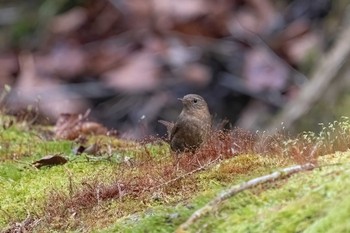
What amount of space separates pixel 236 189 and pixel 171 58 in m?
5.38

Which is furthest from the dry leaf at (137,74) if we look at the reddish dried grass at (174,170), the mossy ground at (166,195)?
the reddish dried grass at (174,170)

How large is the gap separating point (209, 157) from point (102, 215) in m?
0.61

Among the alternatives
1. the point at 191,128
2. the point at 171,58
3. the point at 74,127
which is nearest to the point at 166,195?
the point at 191,128

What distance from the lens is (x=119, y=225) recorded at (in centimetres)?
356

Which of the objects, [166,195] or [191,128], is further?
[191,128]

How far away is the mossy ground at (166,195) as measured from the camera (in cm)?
316

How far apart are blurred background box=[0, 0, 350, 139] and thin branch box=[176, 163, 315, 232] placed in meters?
3.93

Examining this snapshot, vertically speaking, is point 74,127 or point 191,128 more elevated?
point 191,128

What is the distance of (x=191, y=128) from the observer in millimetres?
4746

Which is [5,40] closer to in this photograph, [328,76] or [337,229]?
[328,76]

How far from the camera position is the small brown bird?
472cm

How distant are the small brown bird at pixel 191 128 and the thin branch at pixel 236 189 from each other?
3.94ft

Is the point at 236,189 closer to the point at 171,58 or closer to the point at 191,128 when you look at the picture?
the point at 191,128

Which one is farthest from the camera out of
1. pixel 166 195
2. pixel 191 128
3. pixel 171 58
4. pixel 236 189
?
pixel 171 58
